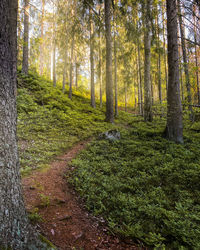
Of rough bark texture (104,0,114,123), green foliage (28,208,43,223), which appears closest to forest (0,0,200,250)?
green foliage (28,208,43,223)

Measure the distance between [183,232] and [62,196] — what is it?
8.57ft

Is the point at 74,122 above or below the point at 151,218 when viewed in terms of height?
above

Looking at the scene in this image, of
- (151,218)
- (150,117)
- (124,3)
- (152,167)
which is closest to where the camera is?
(151,218)

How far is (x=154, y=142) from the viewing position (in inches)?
266

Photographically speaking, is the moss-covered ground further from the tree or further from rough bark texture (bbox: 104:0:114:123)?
rough bark texture (bbox: 104:0:114:123)

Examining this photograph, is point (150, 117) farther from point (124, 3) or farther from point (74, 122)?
point (124, 3)

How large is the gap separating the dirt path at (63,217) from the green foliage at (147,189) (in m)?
0.24

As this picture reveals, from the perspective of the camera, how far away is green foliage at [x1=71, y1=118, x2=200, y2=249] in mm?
2592

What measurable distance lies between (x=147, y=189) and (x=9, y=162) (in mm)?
3326

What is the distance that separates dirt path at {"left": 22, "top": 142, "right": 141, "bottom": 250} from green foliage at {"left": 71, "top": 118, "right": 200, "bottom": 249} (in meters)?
0.24

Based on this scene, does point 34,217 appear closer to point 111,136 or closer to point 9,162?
point 9,162

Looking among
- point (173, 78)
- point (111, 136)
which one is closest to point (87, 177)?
point (111, 136)

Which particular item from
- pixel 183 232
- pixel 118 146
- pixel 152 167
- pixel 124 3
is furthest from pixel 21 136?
pixel 124 3

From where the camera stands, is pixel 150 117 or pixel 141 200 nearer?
pixel 141 200
